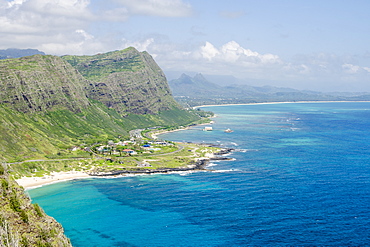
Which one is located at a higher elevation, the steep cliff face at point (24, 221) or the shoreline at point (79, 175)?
the steep cliff face at point (24, 221)

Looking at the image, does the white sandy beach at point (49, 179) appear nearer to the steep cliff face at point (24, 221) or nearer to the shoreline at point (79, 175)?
the shoreline at point (79, 175)

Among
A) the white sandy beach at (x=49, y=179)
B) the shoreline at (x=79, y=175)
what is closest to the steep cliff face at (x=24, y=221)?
the shoreline at (x=79, y=175)

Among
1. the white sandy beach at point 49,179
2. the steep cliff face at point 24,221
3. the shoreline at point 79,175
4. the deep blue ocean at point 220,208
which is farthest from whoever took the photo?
the shoreline at point 79,175

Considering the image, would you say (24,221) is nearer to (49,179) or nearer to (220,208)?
(220,208)

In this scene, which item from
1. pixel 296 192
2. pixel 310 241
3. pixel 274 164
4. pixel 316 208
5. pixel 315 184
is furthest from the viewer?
pixel 274 164

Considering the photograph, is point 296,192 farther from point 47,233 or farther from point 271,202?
point 47,233

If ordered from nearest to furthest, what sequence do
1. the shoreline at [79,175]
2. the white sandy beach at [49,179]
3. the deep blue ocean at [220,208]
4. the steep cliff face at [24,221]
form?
the steep cliff face at [24,221], the deep blue ocean at [220,208], the white sandy beach at [49,179], the shoreline at [79,175]

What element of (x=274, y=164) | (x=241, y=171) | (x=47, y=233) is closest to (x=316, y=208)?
(x=241, y=171)

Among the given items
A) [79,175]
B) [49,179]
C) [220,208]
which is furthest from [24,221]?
[79,175]
